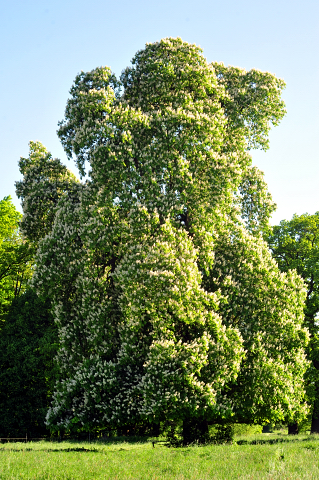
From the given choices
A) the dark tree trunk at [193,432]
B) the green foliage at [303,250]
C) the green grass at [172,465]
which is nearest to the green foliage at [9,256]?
the green foliage at [303,250]

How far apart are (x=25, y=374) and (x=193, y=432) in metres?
19.0

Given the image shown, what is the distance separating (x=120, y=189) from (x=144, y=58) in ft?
25.4

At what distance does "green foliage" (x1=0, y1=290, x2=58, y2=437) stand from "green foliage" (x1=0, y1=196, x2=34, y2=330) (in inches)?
167

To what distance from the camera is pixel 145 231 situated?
65.6 ft

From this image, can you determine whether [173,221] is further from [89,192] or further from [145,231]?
[89,192]

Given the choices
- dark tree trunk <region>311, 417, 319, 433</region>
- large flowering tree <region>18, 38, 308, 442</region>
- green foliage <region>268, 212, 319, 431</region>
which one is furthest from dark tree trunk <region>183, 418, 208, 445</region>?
dark tree trunk <region>311, 417, 319, 433</region>

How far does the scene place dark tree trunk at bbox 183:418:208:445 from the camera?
2115cm

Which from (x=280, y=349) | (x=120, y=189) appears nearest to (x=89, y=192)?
(x=120, y=189)

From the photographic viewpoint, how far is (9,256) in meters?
A: 40.0

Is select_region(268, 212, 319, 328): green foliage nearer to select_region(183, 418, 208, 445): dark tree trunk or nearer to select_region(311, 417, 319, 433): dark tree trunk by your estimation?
select_region(311, 417, 319, 433): dark tree trunk

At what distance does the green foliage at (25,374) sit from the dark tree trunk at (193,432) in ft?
51.4

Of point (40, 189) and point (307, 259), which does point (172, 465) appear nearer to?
point (40, 189)

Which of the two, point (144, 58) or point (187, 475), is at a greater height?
point (144, 58)

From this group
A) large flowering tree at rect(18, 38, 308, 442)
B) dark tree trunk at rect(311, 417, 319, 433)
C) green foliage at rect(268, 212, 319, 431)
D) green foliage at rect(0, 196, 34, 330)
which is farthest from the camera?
green foliage at rect(0, 196, 34, 330)
